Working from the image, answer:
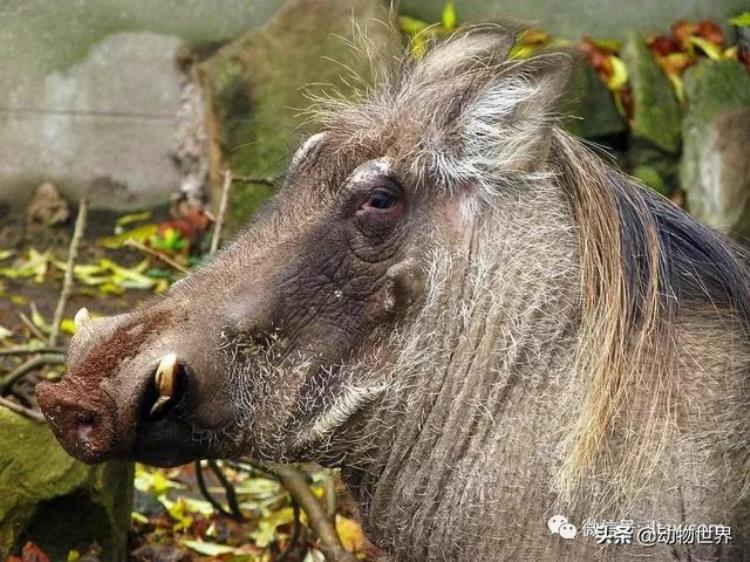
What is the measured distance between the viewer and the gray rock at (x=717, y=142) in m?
7.95

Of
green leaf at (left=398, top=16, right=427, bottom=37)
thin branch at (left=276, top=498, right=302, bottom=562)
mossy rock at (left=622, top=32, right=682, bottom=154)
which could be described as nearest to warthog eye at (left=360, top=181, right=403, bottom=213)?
thin branch at (left=276, top=498, right=302, bottom=562)

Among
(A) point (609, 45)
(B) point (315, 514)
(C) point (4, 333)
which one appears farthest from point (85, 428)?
(A) point (609, 45)

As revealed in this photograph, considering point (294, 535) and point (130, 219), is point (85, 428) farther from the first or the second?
point (130, 219)

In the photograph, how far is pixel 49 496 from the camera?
4602mm

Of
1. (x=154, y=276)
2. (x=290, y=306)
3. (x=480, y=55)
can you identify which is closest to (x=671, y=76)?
(x=154, y=276)

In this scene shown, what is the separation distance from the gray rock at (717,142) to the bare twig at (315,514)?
3810 mm

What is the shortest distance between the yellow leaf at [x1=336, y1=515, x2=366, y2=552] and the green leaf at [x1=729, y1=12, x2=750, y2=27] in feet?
15.9

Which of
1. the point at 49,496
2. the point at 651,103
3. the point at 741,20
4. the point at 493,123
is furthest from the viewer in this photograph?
the point at 741,20

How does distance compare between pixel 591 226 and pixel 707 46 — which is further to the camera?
pixel 707 46

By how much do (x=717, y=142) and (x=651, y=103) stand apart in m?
0.53

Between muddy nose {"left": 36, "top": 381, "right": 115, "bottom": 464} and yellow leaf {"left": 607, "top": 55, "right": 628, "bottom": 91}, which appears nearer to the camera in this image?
muddy nose {"left": 36, "top": 381, "right": 115, "bottom": 464}

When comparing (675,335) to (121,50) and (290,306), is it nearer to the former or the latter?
(290,306)

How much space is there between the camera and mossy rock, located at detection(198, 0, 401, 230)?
8.14 meters

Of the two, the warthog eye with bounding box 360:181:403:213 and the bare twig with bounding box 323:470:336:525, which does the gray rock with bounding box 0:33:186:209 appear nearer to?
the bare twig with bounding box 323:470:336:525
